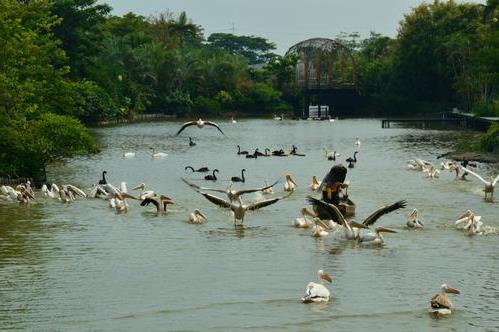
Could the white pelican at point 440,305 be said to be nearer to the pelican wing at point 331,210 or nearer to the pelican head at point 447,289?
the pelican head at point 447,289

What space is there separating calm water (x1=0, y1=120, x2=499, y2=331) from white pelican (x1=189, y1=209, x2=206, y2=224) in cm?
25

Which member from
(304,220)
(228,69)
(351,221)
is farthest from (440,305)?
(228,69)

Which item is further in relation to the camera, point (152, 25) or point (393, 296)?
point (152, 25)

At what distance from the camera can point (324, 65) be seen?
127 meters

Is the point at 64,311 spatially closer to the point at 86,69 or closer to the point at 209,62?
the point at 86,69

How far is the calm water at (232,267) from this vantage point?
19109 millimetres

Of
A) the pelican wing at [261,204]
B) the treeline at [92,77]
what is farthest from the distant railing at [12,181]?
the pelican wing at [261,204]

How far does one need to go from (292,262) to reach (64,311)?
19.7ft

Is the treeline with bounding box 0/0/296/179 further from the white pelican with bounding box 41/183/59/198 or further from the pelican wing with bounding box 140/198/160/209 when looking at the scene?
the pelican wing with bounding box 140/198/160/209

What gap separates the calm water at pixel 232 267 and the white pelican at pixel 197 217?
0.25m

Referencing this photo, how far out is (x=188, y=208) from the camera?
33.1 meters

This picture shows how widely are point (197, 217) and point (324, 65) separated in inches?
3871

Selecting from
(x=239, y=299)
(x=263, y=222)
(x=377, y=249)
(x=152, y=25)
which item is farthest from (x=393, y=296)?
(x=152, y=25)

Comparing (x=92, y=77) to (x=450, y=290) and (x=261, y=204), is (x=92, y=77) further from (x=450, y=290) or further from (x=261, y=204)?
(x=450, y=290)
